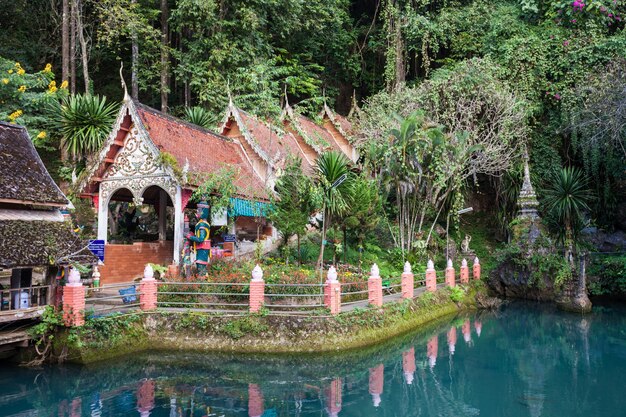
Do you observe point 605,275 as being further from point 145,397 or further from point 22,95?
point 22,95

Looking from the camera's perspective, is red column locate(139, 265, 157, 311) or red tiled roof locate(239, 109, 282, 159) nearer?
red column locate(139, 265, 157, 311)

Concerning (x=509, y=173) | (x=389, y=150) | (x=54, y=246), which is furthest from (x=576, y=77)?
(x=54, y=246)

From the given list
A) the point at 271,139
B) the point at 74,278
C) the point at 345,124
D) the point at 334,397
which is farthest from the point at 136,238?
the point at 334,397

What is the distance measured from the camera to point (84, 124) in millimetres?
18125

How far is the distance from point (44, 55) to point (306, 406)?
23.5 m

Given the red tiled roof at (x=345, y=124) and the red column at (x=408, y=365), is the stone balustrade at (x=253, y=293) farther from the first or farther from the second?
the red tiled roof at (x=345, y=124)

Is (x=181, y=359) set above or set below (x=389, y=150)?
below

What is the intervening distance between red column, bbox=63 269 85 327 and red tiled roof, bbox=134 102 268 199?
5014 millimetres

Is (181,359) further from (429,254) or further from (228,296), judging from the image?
(429,254)

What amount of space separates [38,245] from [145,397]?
3.92 meters

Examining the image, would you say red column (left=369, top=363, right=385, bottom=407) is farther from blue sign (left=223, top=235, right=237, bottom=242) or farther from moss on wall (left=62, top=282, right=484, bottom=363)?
blue sign (left=223, top=235, right=237, bottom=242)

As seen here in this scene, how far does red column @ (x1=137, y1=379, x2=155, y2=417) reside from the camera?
7.87 meters

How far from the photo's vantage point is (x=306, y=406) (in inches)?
323

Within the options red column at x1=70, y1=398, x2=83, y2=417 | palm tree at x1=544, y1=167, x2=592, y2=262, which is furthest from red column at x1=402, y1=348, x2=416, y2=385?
palm tree at x1=544, y1=167, x2=592, y2=262
